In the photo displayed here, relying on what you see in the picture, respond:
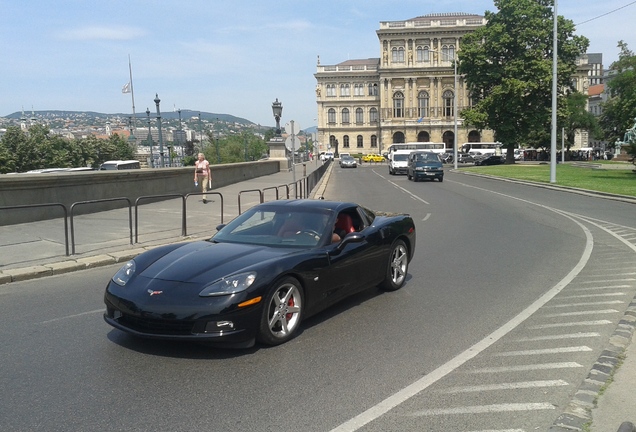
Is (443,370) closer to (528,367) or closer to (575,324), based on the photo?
(528,367)

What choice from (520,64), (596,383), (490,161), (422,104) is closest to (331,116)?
(422,104)

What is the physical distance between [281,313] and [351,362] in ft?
2.84

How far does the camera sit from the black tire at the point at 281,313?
5.36m

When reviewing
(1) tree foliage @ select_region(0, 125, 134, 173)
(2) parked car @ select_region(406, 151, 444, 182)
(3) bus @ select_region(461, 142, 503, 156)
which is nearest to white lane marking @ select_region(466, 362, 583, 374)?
(2) parked car @ select_region(406, 151, 444, 182)

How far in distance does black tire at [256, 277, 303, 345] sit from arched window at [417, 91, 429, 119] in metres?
115

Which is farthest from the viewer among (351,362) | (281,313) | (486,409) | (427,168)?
(427,168)

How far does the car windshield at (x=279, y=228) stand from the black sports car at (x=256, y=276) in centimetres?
1

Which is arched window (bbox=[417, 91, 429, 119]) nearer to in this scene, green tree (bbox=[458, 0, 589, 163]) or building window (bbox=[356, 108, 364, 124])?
building window (bbox=[356, 108, 364, 124])

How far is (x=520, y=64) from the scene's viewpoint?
5709 cm

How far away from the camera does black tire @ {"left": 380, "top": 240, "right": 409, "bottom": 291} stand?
7695 millimetres

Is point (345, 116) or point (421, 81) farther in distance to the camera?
point (345, 116)

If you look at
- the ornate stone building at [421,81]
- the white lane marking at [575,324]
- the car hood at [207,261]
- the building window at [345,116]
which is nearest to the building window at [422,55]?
the ornate stone building at [421,81]

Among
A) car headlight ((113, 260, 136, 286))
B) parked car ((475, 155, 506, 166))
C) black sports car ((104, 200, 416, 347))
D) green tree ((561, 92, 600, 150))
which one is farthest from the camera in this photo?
green tree ((561, 92, 600, 150))

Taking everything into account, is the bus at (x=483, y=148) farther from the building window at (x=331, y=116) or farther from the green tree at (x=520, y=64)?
the building window at (x=331, y=116)
